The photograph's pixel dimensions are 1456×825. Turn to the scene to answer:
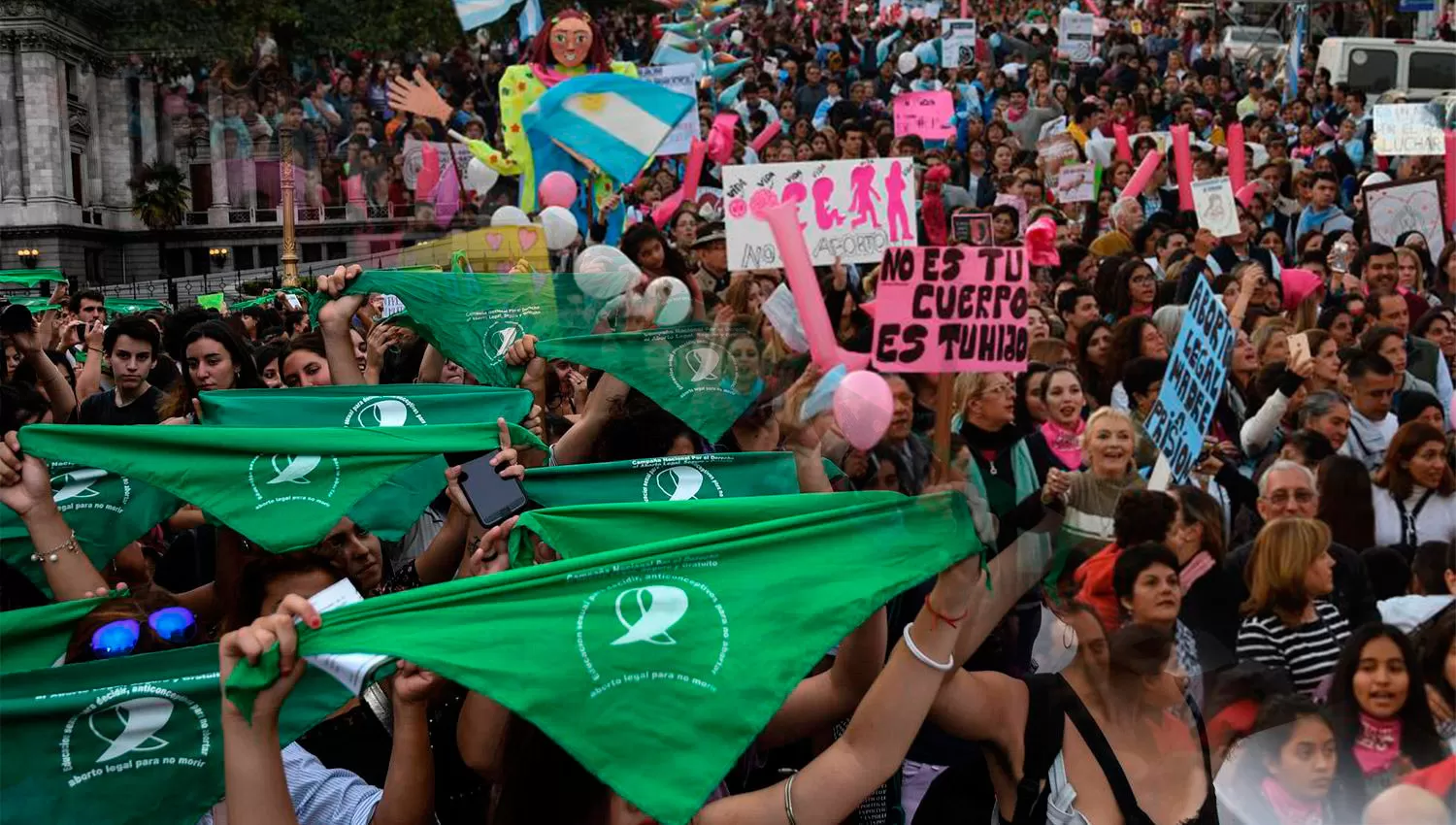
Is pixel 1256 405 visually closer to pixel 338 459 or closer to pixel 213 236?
pixel 338 459

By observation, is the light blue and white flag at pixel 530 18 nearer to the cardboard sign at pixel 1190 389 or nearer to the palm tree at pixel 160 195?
the cardboard sign at pixel 1190 389

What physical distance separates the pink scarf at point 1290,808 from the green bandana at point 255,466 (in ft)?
7.56

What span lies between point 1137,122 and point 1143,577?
14.1m

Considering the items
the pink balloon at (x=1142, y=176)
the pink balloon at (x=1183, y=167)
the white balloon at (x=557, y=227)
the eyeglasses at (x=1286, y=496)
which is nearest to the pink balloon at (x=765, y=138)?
the pink balloon at (x=1142, y=176)

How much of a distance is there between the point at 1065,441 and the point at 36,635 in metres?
3.76

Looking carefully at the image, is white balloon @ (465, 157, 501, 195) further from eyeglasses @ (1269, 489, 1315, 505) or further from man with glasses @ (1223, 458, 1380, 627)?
eyeglasses @ (1269, 489, 1315, 505)

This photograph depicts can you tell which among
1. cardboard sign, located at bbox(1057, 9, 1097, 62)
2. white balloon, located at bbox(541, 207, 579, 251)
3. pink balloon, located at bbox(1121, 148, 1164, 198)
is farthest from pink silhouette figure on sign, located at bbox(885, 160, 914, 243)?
cardboard sign, located at bbox(1057, 9, 1097, 62)

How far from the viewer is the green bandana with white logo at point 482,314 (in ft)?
20.5

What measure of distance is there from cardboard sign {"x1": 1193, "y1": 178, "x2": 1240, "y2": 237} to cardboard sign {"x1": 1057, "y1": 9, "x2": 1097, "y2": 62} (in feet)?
45.2

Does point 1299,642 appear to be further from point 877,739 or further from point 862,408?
point 877,739

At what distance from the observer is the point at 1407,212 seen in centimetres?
1123

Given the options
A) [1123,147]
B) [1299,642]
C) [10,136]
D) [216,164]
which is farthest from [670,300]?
[10,136]

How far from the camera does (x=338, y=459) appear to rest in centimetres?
440

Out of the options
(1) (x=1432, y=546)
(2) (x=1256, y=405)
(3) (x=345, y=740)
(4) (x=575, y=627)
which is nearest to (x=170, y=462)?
(3) (x=345, y=740)
